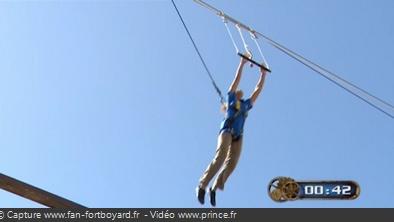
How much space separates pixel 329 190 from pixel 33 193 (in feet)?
12.3

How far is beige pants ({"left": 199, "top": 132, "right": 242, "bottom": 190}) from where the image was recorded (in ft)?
22.4

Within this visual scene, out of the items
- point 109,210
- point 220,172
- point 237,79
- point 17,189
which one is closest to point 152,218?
point 109,210

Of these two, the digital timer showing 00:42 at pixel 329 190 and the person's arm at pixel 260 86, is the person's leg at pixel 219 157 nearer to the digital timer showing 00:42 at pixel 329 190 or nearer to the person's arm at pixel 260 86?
the person's arm at pixel 260 86

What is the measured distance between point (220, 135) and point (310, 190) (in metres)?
1.71

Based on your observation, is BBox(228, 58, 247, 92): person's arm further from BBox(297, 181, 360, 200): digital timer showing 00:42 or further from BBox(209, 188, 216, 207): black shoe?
BBox(297, 181, 360, 200): digital timer showing 00:42

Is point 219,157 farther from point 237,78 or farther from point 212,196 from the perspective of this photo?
point 237,78

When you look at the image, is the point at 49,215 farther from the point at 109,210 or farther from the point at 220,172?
the point at 220,172

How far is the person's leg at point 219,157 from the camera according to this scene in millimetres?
6836

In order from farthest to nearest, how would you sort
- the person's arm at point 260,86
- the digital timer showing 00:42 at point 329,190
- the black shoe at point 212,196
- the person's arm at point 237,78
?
the digital timer showing 00:42 at point 329,190
the person's arm at point 260,86
the person's arm at point 237,78
the black shoe at point 212,196

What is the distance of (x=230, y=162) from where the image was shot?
7043 millimetres

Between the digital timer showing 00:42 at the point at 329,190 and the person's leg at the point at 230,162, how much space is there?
4.46ft

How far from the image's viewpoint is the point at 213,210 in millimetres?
6617
